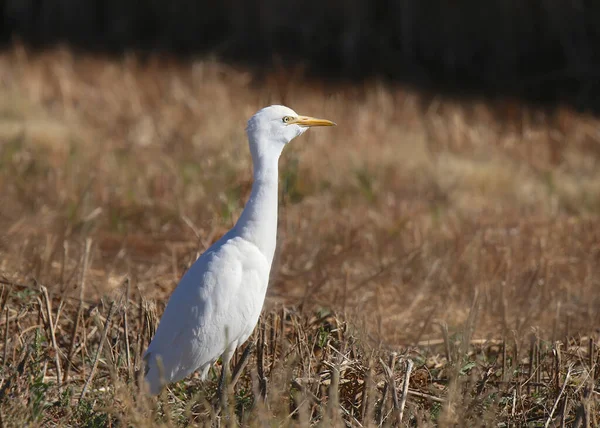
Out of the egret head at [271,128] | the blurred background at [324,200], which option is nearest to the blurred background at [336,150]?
the blurred background at [324,200]

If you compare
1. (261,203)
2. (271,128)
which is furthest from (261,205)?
(271,128)

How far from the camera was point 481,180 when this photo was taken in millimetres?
8328

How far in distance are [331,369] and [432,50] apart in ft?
32.6

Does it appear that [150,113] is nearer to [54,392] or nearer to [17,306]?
[17,306]

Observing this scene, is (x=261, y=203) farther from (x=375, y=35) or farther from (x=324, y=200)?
(x=375, y=35)

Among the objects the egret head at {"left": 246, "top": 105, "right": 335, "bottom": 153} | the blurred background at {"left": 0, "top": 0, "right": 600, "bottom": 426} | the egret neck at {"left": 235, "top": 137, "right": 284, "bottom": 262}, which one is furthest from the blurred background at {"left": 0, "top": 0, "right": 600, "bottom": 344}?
the egret head at {"left": 246, "top": 105, "right": 335, "bottom": 153}

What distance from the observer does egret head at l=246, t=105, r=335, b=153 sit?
12.2 feet

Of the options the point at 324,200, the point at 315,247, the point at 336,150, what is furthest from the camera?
the point at 336,150

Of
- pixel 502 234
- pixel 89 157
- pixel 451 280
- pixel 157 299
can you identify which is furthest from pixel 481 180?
pixel 157 299

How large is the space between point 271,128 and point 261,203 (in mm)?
309

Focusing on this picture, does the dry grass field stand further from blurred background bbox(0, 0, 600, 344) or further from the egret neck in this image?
the egret neck

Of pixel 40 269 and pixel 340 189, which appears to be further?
pixel 340 189

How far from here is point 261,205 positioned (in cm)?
370

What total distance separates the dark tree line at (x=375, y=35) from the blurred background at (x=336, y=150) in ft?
0.10
